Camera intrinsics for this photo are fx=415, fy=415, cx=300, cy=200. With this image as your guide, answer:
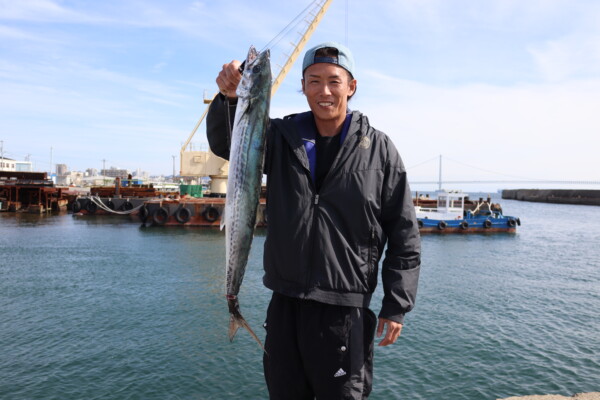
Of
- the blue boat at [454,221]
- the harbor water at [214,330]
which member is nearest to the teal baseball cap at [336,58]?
the harbor water at [214,330]

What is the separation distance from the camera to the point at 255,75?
2.64 m

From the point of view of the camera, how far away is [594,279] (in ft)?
63.1

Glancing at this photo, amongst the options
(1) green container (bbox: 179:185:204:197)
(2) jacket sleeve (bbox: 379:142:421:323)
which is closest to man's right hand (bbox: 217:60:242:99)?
(2) jacket sleeve (bbox: 379:142:421:323)

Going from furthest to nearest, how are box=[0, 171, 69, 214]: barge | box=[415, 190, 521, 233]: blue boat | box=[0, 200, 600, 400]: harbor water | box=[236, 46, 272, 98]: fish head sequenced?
box=[0, 171, 69, 214]: barge < box=[415, 190, 521, 233]: blue boat < box=[0, 200, 600, 400]: harbor water < box=[236, 46, 272, 98]: fish head

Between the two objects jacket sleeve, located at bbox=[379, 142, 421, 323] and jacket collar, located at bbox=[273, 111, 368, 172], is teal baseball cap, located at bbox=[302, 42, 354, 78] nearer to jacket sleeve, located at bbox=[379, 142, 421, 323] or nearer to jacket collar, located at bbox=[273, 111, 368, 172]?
jacket collar, located at bbox=[273, 111, 368, 172]

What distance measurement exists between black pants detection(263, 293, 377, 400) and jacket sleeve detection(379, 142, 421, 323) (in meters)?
0.21

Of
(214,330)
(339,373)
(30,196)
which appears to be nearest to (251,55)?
(339,373)

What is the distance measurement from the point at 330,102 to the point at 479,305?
13.5m

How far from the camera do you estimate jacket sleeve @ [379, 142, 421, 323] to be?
9.11 feet

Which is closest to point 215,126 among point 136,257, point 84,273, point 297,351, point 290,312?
point 290,312

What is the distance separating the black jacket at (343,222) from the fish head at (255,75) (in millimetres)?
191

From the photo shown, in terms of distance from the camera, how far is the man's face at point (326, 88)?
2.75m

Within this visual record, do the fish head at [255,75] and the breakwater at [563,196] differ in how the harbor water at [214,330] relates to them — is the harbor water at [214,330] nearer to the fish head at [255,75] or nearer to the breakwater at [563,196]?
the fish head at [255,75]

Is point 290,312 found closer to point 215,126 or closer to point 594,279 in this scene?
point 215,126
